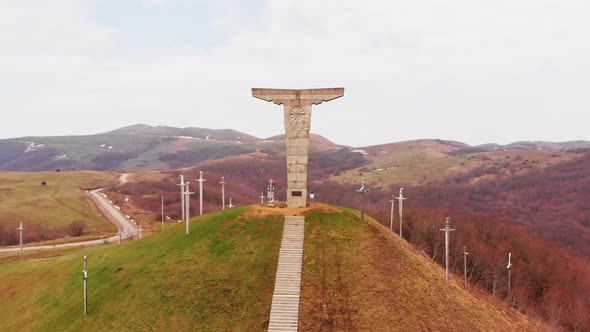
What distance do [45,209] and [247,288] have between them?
11814cm

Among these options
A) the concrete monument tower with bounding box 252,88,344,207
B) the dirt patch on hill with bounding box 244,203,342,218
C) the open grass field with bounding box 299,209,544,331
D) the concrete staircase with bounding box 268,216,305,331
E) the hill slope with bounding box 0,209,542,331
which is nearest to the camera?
the concrete staircase with bounding box 268,216,305,331

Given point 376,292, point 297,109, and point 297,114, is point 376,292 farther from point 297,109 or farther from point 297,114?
point 297,109

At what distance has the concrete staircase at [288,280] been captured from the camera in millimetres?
36500

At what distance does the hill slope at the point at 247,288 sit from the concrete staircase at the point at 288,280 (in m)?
0.78

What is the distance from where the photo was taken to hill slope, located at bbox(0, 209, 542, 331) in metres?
37.5

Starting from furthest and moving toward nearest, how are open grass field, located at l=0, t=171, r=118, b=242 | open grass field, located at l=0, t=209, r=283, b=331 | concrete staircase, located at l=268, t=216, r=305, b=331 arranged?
open grass field, located at l=0, t=171, r=118, b=242
open grass field, located at l=0, t=209, r=283, b=331
concrete staircase, located at l=268, t=216, r=305, b=331

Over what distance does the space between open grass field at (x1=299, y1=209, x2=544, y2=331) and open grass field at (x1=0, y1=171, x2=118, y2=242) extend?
3455 inches

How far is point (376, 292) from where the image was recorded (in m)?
39.9

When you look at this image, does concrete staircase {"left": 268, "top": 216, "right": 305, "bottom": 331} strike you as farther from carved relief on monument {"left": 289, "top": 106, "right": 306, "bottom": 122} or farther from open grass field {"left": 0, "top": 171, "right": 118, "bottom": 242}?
open grass field {"left": 0, "top": 171, "right": 118, "bottom": 242}

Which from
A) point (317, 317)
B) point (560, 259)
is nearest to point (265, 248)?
point (317, 317)

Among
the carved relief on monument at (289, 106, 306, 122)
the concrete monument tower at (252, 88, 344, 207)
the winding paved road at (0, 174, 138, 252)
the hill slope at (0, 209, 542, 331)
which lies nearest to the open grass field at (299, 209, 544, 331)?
the hill slope at (0, 209, 542, 331)

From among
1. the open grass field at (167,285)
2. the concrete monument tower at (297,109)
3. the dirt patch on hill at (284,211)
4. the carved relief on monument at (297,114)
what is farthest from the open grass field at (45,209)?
the carved relief on monument at (297,114)

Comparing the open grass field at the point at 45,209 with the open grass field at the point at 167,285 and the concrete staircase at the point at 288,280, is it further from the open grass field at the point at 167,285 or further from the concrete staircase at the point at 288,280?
the concrete staircase at the point at 288,280

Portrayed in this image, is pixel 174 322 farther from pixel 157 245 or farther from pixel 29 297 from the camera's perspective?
pixel 29 297
